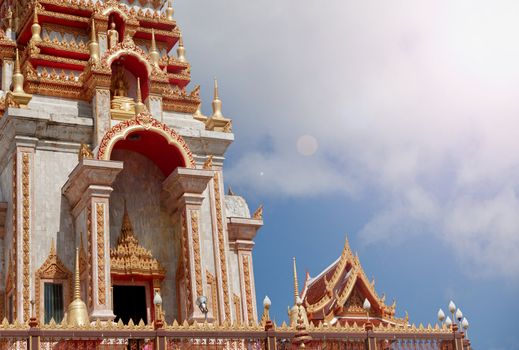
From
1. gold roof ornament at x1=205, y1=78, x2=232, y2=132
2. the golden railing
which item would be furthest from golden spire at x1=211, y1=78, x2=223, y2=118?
the golden railing

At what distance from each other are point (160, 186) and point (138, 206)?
915 mm

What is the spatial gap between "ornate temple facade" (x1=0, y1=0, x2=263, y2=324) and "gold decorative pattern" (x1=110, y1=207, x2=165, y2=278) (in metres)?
0.03

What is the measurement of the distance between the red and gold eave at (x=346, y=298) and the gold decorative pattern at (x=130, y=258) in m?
7.50

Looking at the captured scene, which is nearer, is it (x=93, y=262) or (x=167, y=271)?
(x=93, y=262)

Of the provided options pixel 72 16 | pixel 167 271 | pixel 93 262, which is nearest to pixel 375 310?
pixel 167 271

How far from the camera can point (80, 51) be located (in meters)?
27.8

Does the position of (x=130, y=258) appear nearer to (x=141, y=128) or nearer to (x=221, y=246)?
(x=221, y=246)

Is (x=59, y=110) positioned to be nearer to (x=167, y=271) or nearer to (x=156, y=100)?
(x=156, y=100)

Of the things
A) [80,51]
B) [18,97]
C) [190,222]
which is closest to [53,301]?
[190,222]

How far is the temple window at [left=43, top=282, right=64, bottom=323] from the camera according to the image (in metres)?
22.9

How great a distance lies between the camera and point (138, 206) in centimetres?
2533

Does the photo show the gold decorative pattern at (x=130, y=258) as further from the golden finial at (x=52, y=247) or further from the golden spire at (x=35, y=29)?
the golden spire at (x=35, y=29)

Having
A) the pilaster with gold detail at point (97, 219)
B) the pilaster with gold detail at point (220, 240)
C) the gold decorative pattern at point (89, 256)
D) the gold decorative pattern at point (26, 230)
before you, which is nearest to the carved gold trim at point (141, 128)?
the pilaster with gold detail at point (97, 219)

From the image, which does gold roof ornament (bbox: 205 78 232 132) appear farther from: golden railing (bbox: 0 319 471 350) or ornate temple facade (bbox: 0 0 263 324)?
golden railing (bbox: 0 319 471 350)
